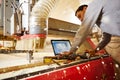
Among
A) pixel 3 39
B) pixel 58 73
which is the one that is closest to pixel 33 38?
pixel 3 39

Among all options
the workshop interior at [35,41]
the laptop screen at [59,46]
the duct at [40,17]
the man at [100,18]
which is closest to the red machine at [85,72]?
the workshop interior at [35,41]

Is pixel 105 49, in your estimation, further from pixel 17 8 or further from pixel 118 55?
pixel 17 8

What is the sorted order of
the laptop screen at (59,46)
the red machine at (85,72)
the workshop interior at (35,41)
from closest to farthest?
the red machine at (85,72) → the workshop interior at (35,41) → the laptop screen at (59,46)

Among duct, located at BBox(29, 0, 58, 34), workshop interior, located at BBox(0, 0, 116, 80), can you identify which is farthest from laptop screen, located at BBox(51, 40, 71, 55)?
duct, located at BBox(29, 0, 58, 34)

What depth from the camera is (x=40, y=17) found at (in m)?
2.18

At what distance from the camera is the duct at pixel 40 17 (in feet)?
6.83

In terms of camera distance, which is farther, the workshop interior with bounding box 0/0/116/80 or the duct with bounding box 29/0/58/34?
the duct with bounding box 29/0/58/34

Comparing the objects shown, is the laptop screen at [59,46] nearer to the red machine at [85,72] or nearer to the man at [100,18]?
the man at [100,18]

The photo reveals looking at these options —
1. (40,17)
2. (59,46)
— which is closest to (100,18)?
(59,46)

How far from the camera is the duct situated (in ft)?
6.83

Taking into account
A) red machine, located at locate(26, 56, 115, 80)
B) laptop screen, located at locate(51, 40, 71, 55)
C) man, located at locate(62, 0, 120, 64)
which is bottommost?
red machine, located at locate(26, 56, 115, 80)

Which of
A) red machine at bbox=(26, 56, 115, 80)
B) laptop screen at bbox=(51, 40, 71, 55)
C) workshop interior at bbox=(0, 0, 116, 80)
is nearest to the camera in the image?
red machine at bbox=(26, 56, 115, 80)

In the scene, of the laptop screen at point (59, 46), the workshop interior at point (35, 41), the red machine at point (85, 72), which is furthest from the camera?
the laptop screen at point (59, 46)

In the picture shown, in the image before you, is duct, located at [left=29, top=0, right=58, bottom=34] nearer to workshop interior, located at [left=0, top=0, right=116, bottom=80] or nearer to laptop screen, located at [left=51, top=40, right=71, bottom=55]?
workshop interior, located at [left=0, top=0, right=116, bottom=80]
